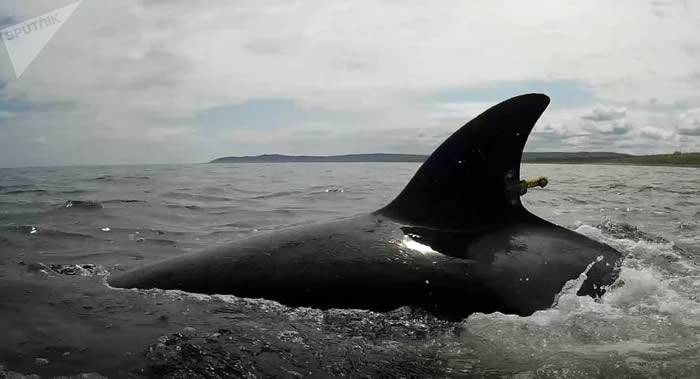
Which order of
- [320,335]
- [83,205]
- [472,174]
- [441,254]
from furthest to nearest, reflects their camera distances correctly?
[83,205] < [472,174] < [441,254] < [320,335]

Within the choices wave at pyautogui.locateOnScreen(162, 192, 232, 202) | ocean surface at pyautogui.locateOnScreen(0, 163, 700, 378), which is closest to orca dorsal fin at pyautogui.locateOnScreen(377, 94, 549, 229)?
ocean surface at pyautogui.locateOnScreen(0, 163, 700, 378)

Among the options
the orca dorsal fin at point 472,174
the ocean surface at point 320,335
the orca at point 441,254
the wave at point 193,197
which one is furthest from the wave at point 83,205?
the orca dorsal fin at point 472,174

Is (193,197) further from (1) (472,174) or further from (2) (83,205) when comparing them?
(1) (472,174)

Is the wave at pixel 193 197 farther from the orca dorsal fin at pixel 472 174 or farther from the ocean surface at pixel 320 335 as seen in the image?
the orca dorsal fin at pixel 472 174

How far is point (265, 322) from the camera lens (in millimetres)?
4039

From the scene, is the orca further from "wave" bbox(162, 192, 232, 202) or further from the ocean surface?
"wave" bbox(162, 192, 232, 202)

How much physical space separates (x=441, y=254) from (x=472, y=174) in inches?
37.6

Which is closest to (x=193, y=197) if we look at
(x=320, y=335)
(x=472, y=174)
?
(x=472, y=174)

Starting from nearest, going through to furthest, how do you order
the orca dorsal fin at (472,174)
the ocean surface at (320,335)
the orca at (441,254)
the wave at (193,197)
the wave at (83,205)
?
the ocean surface at (320,335)
the orca at (441,254)
the orca dorsal fin at (472,174)
the wave at (83,205)
the wave at (193,197)

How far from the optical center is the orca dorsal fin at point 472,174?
509 cm

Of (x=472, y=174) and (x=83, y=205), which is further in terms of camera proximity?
(x=83, y=205)

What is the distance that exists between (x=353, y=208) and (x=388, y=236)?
9332 mm

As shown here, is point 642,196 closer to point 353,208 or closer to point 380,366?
point 353,208

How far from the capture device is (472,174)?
516 cm
